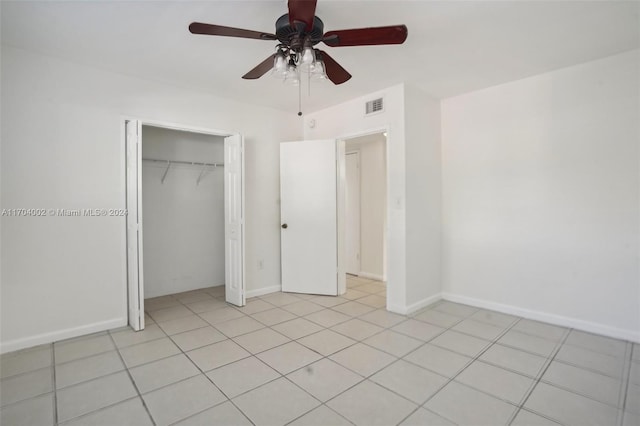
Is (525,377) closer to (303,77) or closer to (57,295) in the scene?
(303,77)

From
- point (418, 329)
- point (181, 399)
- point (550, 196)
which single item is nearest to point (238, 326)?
point (181, 399)

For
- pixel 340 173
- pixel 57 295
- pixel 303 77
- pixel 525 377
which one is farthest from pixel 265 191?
pixel 525 377

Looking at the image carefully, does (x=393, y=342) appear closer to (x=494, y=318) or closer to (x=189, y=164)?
(x=494, y=318)

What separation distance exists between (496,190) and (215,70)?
3.26m

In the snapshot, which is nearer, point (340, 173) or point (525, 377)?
point (525, 377)

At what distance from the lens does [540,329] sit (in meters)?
3.08

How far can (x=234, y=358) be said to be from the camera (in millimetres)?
2531

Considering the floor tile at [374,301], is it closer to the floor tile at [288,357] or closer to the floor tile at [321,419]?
the floor tile at [288,357]

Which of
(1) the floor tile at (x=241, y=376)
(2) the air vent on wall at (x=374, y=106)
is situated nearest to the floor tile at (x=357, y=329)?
(1) the floor tile at (x=241, y=376)

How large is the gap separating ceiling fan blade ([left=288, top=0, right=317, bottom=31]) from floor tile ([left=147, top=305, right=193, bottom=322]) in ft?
10.1

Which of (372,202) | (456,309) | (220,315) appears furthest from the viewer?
(372,202)

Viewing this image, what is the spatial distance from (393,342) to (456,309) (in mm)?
1262

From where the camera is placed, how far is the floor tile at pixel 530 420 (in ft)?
5.80

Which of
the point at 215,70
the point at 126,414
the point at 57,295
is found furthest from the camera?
the point at 215,70
